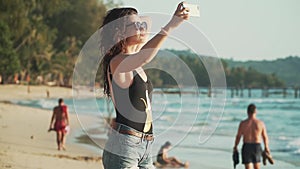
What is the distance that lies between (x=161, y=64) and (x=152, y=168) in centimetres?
89

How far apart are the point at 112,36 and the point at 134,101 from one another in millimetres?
406

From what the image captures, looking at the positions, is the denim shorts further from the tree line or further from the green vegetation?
the green vegetation

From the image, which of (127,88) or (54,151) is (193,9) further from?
(54,151)

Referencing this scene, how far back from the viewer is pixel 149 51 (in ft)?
10.6

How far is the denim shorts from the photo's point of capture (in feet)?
11.3

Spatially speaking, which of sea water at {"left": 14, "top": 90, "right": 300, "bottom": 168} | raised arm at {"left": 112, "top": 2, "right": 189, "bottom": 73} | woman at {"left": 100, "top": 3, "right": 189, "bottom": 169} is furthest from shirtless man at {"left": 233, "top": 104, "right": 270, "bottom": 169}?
raised arm at {"left": 112, "top": 2, "right": 189, "bottom": 73}

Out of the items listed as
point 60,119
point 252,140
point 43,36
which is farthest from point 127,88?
point 43,36

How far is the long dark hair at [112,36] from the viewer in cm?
347

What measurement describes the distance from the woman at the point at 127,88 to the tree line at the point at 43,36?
127ft

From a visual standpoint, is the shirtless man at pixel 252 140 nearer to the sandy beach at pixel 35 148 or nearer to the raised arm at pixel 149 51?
the sandy beach at pixel 35 148

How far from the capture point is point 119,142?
11.4 feet

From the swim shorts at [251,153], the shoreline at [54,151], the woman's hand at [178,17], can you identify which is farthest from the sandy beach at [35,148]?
the woman's hand at [178,17]

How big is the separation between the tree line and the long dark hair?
38567 millimetres

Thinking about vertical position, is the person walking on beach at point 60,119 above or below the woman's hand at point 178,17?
below
